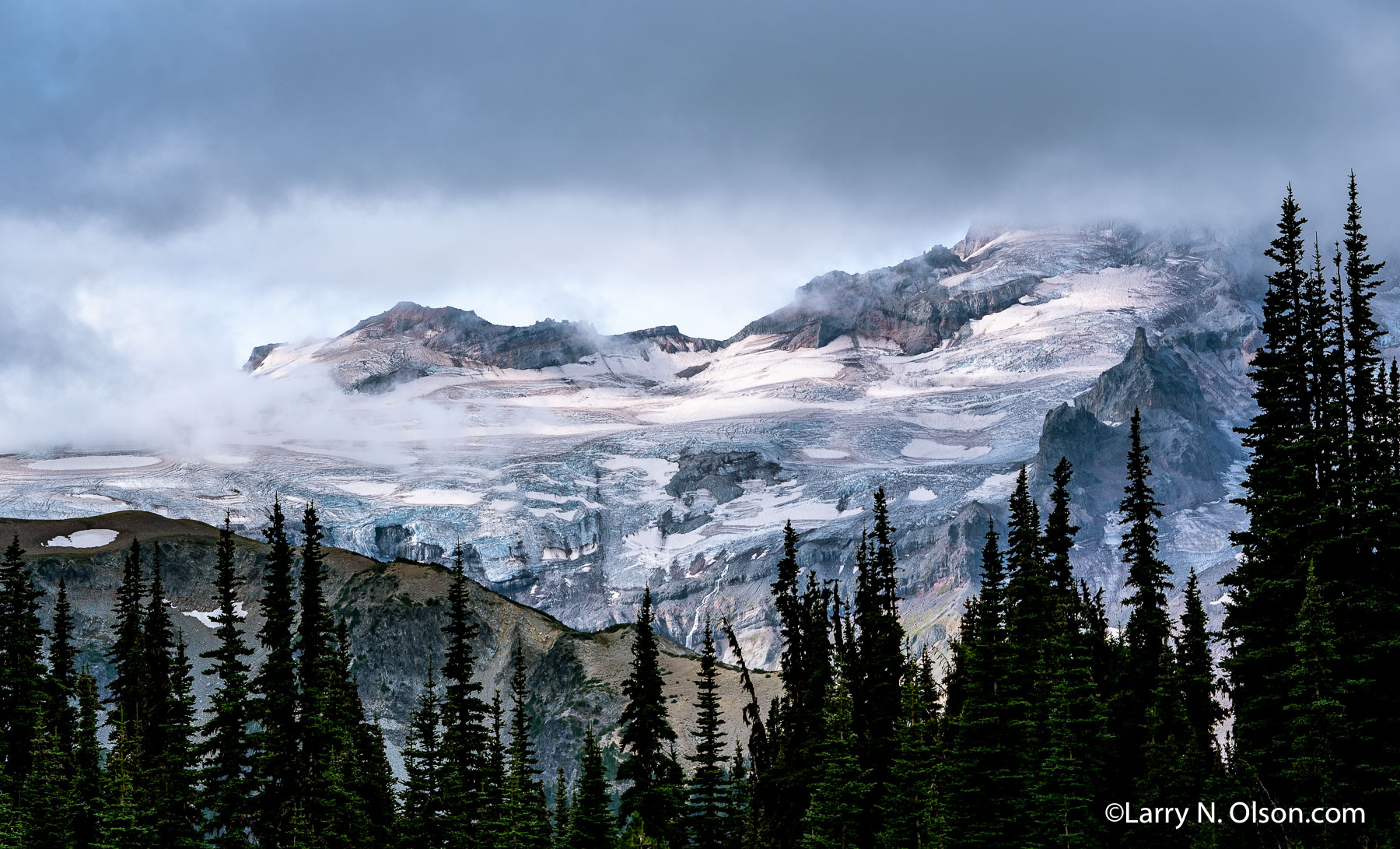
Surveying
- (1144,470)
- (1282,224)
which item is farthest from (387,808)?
Answer: (1282,224)

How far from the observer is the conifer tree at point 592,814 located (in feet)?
212

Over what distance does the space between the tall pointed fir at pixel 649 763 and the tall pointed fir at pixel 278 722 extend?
50.8ft

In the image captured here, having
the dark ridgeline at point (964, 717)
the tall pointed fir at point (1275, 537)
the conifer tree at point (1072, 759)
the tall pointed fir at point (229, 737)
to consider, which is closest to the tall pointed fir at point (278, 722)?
the dark ridgeline at point (964, 717)

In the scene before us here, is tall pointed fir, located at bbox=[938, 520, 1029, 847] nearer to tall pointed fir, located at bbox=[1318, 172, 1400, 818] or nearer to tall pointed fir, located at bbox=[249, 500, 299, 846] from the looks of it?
tall pointed fir, located at bbox=[1318, 172, 1400, 818]

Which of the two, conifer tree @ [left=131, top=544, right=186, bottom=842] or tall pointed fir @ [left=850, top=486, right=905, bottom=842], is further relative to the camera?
conifer tree @ [left=131, top=544, right=186, bottom=842]

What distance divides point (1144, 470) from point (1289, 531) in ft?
60.3

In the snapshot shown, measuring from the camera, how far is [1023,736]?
55500 mm

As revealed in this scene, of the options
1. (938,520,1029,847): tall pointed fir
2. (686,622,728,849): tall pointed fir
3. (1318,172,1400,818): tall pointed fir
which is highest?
(1318,172,1400,818): tall pointed fir

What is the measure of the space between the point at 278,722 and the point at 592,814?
48.6 feet

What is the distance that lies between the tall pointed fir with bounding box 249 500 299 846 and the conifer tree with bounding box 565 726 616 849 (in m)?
12.5

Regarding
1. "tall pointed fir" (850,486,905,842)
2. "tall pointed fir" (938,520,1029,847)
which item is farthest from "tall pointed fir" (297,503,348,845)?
"tall pointed fir" (938,520,1029,847)

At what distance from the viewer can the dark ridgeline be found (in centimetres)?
4775

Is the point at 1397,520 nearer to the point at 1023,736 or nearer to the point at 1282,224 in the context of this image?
the point at 1282,224

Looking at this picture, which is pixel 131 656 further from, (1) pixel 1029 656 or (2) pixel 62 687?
(1) pixel 1029 656
